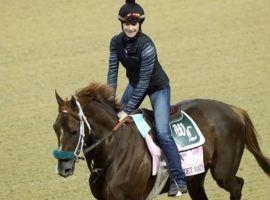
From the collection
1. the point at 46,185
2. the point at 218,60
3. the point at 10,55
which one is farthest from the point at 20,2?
the point at 46,185

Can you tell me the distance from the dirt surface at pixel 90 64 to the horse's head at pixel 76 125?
9.81 feet

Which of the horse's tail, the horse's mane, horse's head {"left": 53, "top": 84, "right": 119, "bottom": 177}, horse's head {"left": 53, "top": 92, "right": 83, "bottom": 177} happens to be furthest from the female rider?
the horse's tail

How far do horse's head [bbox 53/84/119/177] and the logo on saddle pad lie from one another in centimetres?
100

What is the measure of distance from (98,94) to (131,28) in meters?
0.84

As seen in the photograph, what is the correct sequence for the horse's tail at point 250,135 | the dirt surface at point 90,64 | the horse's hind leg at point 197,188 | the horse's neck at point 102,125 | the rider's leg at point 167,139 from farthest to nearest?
the dirt surface at point 90,64 < the horse's tail at point 250,135 < the horse's hind leg at point 197,188 < the rider's leg at point 167,139 < the horse's neck at point 102,125

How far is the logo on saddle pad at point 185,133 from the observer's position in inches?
328

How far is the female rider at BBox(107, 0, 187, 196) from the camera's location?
25.7ft

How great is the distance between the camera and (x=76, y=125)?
23.7 ft

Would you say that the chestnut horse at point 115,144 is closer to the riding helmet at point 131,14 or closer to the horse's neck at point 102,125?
the horse's neck at point 102,125

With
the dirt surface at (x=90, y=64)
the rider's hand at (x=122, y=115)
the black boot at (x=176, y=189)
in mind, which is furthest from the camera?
the dirt surface at (x=90, y=64)

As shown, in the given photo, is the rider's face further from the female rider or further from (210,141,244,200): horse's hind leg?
(210,141,244,200): horse's hind leg

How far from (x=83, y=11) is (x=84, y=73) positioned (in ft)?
10.8

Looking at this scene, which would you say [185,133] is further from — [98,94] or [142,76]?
[98,94]

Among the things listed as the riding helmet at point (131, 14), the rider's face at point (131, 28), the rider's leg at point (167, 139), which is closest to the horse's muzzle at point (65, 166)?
the rider's leg at point (167, 139)
